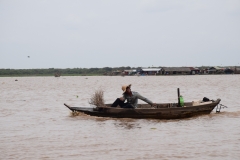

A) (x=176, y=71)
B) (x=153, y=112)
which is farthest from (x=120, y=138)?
(x=176, y=71)

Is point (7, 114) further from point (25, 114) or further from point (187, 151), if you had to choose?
point (187, 151)

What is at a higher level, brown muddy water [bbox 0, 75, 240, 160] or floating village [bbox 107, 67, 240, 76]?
floating village [bbox 107, 67, 240, 76]

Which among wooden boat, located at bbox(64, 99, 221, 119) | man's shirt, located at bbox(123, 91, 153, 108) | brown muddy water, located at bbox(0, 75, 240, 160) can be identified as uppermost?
man's shirt, located at bbox(123, 91, 153, 108)

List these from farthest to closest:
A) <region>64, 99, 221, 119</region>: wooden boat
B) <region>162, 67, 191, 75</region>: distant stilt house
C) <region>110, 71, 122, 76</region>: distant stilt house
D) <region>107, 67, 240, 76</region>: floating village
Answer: <region>110, 71, 122, 76</region>: distant stilt house → <region>107, 67, 240, 76</region>: floating village → <region>162, 67, 191, 75</region>: distant stilt house → <region>64, 99, 221, 119</region>: wooden boat

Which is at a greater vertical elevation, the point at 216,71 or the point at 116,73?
the point at 216,71

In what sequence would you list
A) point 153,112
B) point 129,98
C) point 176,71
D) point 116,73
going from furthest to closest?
point 116,73 → point 176,71 → point 129,98 → point 153,112

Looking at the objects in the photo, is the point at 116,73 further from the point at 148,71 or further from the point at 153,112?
the point at 153,112

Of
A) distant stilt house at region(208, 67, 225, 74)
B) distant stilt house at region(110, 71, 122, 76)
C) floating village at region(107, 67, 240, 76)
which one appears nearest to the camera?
floating village at region(107, 67, 240, 76)

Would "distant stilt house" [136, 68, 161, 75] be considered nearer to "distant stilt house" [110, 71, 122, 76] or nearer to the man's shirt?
"distant stilt house" [110, 71, 122, 76]

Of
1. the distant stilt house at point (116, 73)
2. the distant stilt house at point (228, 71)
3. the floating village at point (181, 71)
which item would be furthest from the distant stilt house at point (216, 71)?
the distant stilt house at point (116, 73)

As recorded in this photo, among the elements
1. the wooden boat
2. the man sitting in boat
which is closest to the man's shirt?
the man sitting in boat

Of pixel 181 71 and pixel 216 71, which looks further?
pixel 216 71

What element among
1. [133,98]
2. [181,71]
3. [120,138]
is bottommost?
[120,138]

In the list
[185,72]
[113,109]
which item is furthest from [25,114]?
[185,72]
